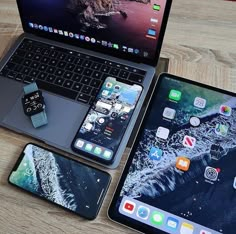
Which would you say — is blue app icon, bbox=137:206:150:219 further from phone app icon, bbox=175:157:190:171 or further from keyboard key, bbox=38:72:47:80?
keyboard key, bbox=38:72:47:80

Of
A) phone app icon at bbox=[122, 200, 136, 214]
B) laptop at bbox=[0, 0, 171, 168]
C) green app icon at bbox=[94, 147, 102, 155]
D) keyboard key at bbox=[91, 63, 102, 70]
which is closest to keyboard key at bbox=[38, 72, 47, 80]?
laptop at bbox=[0, 0, 171, 168]

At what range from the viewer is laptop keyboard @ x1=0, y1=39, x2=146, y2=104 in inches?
25.8

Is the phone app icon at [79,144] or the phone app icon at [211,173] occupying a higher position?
the phone app icon at [211,173]

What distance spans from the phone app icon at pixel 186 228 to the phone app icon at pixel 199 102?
0.76ft

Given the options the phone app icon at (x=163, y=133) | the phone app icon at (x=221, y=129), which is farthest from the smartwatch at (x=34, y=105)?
the phone app icon at (x=221, y=129)

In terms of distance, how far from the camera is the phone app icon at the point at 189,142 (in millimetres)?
587

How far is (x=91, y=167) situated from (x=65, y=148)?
0.06 m

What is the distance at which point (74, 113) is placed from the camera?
2.06 feet

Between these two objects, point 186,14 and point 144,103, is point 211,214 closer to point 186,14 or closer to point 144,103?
point 144,103

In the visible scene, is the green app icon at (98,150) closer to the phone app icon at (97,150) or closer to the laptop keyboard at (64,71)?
the phone app icon at (97,150)

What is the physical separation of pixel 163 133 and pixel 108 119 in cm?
11

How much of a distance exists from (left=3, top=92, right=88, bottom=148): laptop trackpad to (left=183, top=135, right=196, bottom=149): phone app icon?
20 cm

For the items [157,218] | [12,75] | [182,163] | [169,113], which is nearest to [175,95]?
[169,113]

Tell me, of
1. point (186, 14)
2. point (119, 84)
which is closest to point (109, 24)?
point (119, 84)
